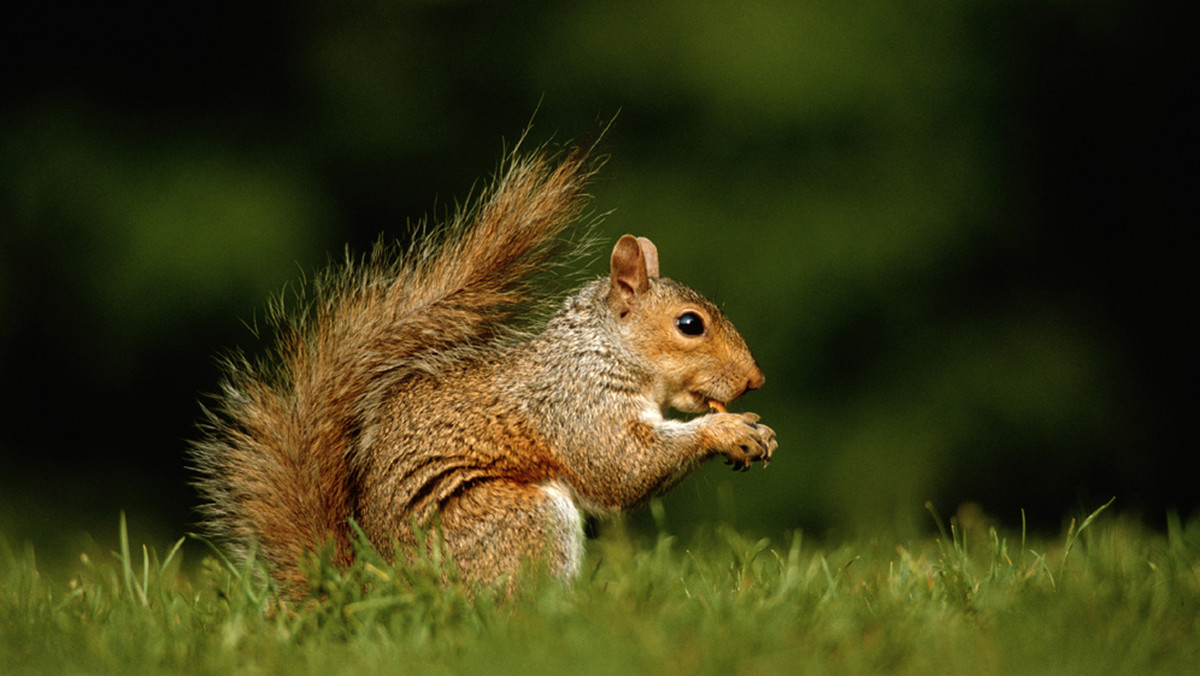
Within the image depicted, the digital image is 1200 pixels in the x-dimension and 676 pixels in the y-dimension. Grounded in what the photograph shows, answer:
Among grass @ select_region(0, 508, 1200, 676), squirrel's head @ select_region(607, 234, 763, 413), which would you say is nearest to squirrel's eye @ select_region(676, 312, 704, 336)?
squirrel's head @ select_region(607, 234, 763, 413)

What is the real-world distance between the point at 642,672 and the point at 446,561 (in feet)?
2.10

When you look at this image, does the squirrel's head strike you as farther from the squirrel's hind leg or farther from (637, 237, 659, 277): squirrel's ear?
the squirrel's hind leg

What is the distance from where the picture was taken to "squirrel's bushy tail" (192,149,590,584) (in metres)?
2.29

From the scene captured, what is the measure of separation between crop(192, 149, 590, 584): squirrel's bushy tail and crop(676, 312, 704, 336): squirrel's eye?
0.95 ft

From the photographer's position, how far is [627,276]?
2604mm

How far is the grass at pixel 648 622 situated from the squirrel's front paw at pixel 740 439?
19 cm

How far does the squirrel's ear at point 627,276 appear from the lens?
2.59m

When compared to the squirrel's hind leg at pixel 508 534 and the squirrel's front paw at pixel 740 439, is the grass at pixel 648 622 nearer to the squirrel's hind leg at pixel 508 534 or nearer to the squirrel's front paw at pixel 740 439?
the squirrel's hind leg at pixel 508 534

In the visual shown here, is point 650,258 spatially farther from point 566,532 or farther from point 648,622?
point 648,622

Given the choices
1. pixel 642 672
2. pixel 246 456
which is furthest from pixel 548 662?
pixel 246 456

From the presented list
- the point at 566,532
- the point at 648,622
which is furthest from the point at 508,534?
the point at 648,622

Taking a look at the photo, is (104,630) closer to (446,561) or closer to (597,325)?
(446,561)

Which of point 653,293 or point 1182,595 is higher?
point 653,293

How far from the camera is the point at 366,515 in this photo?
2.29 m
